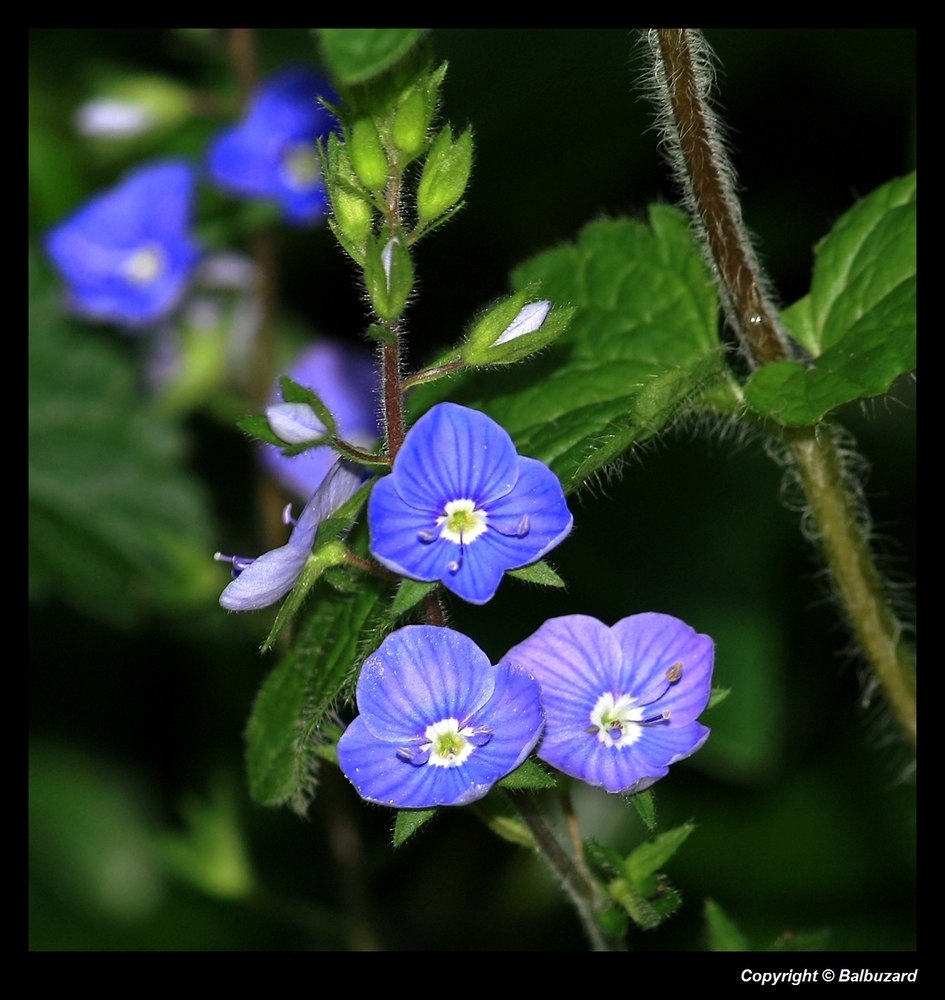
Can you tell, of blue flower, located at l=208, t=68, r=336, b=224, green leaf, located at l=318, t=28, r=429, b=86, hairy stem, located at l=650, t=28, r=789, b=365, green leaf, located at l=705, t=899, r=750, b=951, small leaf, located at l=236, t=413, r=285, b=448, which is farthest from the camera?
blue flower, located at l=208, t=68, r=336, b=224

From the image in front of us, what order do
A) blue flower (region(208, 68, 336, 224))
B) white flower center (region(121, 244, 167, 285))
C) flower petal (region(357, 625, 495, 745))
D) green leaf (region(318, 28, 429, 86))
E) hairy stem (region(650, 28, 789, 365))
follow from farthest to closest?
white flower center (region(121, 244, 167, 285)) < blue flower (region(208, 68, 336, 224)) < hairy stem (region(650, 28, 789, 365)) < flower petal (region(357, 625, 495, 745)) < green leaf (region(318, 28, 429, 86))

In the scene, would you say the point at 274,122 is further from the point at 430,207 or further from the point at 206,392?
the point at 430,207

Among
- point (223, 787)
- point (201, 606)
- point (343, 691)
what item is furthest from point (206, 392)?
point (343, 691)

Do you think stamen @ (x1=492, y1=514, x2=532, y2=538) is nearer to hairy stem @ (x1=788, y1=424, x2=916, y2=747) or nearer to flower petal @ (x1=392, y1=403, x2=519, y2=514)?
flower petal @ (x1=392, y1=403, x2=519, y2=514)

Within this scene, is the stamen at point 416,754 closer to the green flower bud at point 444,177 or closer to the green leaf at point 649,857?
the green leaf at point 649,857

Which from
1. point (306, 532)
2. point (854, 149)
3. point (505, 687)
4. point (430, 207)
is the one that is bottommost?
point (505, 687)

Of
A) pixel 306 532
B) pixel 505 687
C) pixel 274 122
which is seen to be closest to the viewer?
pixel 505 687

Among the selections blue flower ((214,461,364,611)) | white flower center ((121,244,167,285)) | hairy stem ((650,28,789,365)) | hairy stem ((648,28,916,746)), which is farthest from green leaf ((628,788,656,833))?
white flower center ((121,244,167,285))

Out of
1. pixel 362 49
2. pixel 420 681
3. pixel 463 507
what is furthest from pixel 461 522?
pixel 362 49
